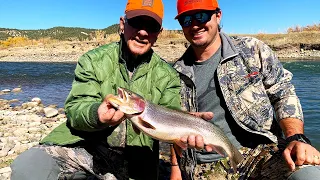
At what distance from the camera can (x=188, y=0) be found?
12.2 feet

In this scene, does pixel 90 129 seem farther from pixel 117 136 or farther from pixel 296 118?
pixel 296 118

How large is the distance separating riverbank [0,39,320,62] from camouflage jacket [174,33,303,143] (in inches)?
942

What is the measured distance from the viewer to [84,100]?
3.16m

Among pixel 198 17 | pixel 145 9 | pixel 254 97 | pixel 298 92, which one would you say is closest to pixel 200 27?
pixel 198 17

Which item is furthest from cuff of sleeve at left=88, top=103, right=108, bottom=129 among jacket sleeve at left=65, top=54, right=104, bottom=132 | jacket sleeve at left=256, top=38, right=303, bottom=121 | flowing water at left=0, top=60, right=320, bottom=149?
flowing water at left=0, top=60, right=320, bottom=149

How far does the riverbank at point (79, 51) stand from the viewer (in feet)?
96.5

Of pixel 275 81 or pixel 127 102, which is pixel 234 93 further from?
pixel 127 102

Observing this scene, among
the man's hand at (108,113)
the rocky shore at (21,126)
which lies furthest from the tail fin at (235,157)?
the rocky shore at (21,126)

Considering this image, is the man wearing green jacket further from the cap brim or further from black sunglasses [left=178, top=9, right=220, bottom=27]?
black sunglasses [left=178, top=9, right=220, bottom=27]

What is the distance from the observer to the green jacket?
3.16 meters

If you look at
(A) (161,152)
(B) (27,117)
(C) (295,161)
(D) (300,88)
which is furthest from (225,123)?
(D) (300,88)

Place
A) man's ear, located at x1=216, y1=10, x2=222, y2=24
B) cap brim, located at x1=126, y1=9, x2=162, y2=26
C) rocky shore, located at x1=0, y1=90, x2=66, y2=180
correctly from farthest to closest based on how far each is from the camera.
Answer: rocky shore, located at x1=0, y1=90, x2=66, y2=180
man's ear, located at x1=216, y1=10, x2=222, y2=24
cap brim, located at x1=126, y1=9, x2=162, y2=26

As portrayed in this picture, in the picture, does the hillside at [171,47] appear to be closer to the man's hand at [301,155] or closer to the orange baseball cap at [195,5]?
the orange baseball cap at [195,5]

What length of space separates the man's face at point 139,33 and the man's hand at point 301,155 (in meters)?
1.73
